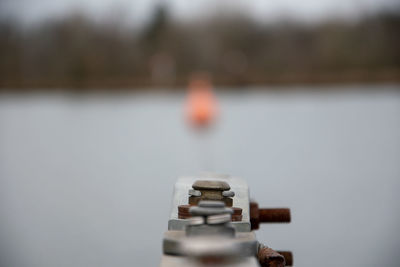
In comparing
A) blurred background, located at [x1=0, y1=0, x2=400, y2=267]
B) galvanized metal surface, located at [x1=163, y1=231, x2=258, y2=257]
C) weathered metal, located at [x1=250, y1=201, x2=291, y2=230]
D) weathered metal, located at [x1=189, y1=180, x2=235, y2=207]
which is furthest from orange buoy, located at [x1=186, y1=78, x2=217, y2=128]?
galvanized metal surface, located at [x1=163, y1=231, x2=258, y2=257]

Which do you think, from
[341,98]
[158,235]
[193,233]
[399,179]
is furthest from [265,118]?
[193,233]

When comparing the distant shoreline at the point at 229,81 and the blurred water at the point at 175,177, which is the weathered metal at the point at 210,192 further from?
the distant shoreline at the point at 229,81

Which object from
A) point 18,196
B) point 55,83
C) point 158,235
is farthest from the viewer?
point 55,83

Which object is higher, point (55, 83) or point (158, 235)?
point (55, 83)

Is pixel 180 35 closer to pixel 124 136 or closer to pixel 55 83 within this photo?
pixel 55 83

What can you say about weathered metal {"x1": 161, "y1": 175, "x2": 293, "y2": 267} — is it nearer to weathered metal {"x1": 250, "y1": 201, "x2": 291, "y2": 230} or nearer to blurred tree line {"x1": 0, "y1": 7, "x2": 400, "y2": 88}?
weathered metal {"x1": 250, "y1": 201, "x2": 291, "y2": 230}

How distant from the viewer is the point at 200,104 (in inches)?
1560

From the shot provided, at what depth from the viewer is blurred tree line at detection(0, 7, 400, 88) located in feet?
145

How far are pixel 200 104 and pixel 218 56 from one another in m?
9.32

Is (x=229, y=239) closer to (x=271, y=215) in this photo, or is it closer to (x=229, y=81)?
(x=271, y=215)

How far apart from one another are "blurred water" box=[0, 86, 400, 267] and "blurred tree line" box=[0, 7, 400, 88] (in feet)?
9.20

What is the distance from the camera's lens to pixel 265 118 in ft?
143

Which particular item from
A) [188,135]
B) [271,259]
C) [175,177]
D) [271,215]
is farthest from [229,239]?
[188,135]

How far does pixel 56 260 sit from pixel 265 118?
33109mm
